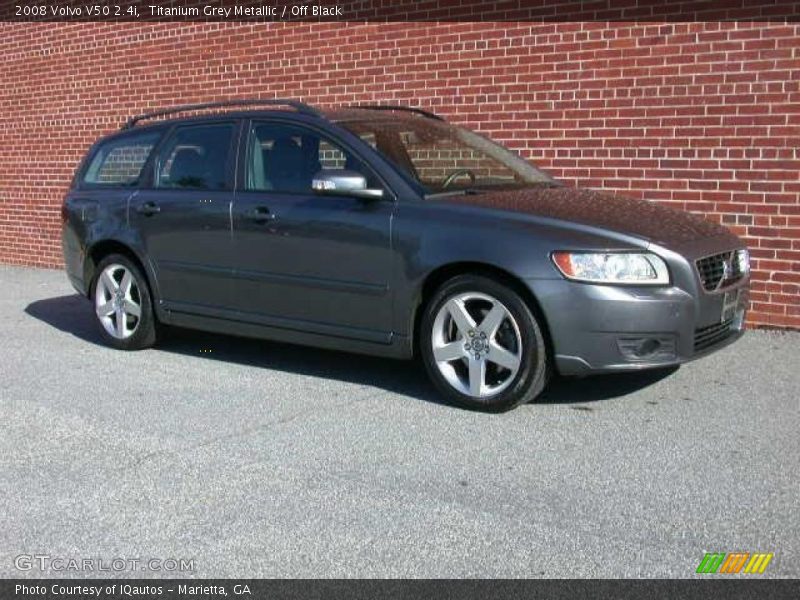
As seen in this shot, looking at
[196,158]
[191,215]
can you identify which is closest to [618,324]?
[191,215]

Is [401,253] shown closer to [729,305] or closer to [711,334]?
[711,334]

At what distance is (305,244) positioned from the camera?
5719 millimetres

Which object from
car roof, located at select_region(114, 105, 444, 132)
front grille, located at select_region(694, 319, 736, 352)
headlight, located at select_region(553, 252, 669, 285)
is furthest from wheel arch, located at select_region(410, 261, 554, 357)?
car roof, located at select_region(114, 105, 444, 132)

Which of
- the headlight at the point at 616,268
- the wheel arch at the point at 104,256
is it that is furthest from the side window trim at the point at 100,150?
the headlight at the point at 616,268

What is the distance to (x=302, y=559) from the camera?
3.46 m

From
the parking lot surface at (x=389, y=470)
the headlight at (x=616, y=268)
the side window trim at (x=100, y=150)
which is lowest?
the parking lot surface at (x=389, y=470)

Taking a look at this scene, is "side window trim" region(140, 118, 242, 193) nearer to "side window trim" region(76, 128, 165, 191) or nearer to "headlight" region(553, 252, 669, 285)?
"side window trim" region(76, 128, 165, 191)

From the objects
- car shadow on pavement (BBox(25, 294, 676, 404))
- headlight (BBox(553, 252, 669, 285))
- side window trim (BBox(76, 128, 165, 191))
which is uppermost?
side window trim (BBox(76, 128, 165, 191))

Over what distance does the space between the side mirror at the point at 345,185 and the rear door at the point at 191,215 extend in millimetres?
918

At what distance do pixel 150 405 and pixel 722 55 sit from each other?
185 inches

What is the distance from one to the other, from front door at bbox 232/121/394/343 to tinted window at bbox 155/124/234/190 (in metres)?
0.23

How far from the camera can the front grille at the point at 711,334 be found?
4992 millimetres

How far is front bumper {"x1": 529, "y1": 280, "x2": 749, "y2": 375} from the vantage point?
189 inches

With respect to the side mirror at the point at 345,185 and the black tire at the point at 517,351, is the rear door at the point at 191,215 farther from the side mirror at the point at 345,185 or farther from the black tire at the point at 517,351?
the black tire at the point at 517,351
